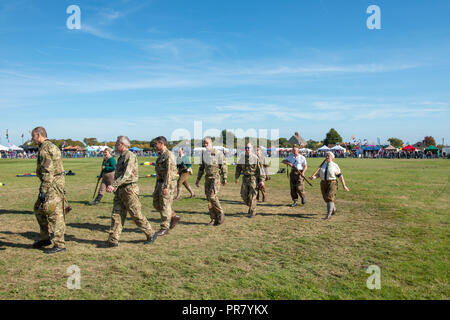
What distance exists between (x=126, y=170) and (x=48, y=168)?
155 centimetres

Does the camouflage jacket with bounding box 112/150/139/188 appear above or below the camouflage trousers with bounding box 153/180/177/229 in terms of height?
above

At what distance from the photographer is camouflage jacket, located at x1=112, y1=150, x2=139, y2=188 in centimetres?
673

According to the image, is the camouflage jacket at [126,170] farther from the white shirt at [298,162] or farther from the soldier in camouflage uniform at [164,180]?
the white shirt at [298,162]

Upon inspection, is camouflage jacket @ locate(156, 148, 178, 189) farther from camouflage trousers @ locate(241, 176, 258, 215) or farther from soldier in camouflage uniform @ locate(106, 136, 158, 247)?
camouflage trousers @ locate(241, 176, 258, 215)

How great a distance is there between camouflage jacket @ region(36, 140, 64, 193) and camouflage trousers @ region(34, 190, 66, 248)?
0.17 meters

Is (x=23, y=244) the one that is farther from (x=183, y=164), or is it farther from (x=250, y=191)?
(x=183, y=164)

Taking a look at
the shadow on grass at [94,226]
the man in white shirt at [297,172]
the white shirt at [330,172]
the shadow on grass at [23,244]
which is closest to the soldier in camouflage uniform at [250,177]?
the white shirt at [330,172]

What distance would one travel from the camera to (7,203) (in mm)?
12070

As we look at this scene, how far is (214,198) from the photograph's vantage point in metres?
8.93

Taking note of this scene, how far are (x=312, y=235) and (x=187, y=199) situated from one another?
7.14m
